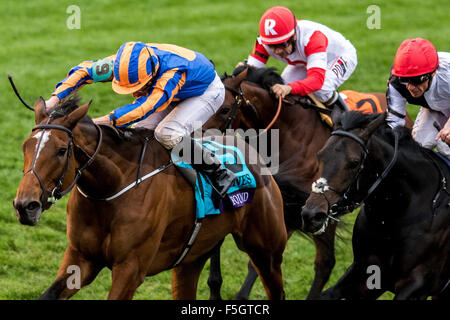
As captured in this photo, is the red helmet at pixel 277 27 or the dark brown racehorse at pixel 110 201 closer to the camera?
the dark brown racehorse at pixel 110 201

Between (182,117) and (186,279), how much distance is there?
4.30 ft

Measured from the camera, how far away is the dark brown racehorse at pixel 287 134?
632cm

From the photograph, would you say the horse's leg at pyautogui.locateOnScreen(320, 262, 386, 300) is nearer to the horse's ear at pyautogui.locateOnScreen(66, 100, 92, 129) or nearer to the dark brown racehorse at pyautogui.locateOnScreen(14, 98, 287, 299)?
the dark brown racehorse at pyautogui.locateOnScreen(14, 98, 287, 299)

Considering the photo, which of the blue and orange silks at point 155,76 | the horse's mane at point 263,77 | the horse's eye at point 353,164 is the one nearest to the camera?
the horse's eye at point 353,164

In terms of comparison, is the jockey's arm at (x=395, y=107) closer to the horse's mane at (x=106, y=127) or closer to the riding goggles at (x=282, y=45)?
the riding goggles at (x=282, y=45)

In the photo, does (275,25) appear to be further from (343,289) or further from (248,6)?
(248,6)

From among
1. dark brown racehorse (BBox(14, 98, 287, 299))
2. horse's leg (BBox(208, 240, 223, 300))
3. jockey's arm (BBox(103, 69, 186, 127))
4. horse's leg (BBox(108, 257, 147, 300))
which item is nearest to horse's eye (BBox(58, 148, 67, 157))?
dark brown racehorse (BBox(14, 98, 287, 299))

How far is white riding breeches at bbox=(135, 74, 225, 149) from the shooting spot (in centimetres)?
497

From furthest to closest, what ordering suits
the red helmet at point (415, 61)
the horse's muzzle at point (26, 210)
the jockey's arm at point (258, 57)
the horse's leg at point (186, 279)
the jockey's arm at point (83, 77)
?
the jockey's arm at point (258, 57), the horse's leg at point (186, 279), the jockey's arm at point (83, 77), the red helmet at point (415, 61), the horse's muzzle at point (26, 210)

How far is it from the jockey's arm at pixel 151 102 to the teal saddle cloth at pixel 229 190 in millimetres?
435

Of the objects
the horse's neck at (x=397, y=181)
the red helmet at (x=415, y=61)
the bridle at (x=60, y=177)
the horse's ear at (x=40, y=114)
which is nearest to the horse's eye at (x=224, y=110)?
the red helmet at (x=415, y=61)
